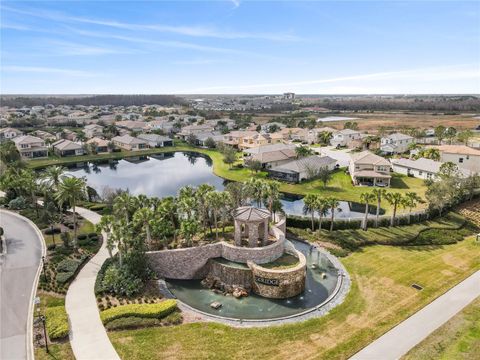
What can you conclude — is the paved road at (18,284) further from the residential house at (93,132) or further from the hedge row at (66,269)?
the residential house at (93,132)

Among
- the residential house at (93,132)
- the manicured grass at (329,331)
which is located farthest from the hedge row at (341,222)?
the residential house at (93,132)

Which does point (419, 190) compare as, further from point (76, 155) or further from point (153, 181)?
point (76, 155)

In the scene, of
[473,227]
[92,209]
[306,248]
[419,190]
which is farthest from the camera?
[419,190]

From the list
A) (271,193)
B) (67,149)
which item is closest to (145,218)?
(271,193)

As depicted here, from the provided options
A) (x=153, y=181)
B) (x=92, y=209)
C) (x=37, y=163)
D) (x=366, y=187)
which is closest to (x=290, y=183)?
(x=366, y=187)

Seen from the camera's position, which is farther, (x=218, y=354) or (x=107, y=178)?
(x=107, y=178)

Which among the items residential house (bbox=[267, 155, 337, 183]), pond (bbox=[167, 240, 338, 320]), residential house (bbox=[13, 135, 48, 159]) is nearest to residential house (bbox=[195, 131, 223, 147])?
residential house (bbox=[267, 155, 337, 183])

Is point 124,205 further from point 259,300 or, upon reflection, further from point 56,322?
point 259,300
